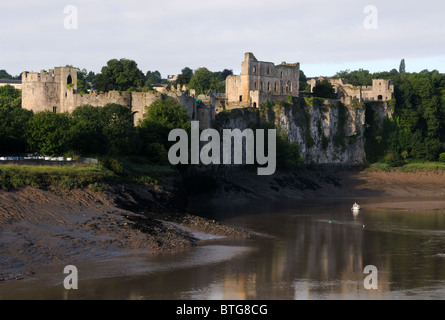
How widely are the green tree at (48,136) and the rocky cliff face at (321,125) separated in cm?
3386

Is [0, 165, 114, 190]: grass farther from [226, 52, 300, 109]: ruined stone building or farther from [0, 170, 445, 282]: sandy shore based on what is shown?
[226, 52, 300, 109]: ruined stone building

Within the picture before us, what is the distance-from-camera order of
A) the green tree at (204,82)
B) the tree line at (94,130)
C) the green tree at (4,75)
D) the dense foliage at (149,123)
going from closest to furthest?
the tree line at (94,130), the dense foliage at (149,123), the green tree at (204,82), the green tree at (4,75)

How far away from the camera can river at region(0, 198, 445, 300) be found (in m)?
32.3

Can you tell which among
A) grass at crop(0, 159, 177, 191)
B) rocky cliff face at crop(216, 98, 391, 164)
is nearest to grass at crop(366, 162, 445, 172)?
rocky cliff face at crop(216, 98, 391, 164)

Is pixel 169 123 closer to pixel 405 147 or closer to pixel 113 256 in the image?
pixel 113 256

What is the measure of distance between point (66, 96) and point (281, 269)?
135 feet

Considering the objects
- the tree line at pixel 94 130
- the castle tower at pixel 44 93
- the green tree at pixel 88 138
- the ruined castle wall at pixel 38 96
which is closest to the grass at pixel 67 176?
the green tree at pixel 88 138

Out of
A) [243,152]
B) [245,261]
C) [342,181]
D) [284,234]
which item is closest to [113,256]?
[245,261]

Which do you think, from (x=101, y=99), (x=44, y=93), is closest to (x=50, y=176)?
(x=101, y=99)

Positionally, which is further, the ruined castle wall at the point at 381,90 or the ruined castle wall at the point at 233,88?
the ruined castle wall at the point at 381,90

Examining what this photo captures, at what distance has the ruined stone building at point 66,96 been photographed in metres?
71.2

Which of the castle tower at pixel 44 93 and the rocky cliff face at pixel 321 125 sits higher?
the castle tower at pixel 44 93

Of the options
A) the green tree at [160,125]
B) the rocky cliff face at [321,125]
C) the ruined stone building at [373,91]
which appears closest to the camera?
the green tree at [160,125]

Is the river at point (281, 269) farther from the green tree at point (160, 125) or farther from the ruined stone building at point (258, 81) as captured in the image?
the ruined stone building at point (258, 81)
